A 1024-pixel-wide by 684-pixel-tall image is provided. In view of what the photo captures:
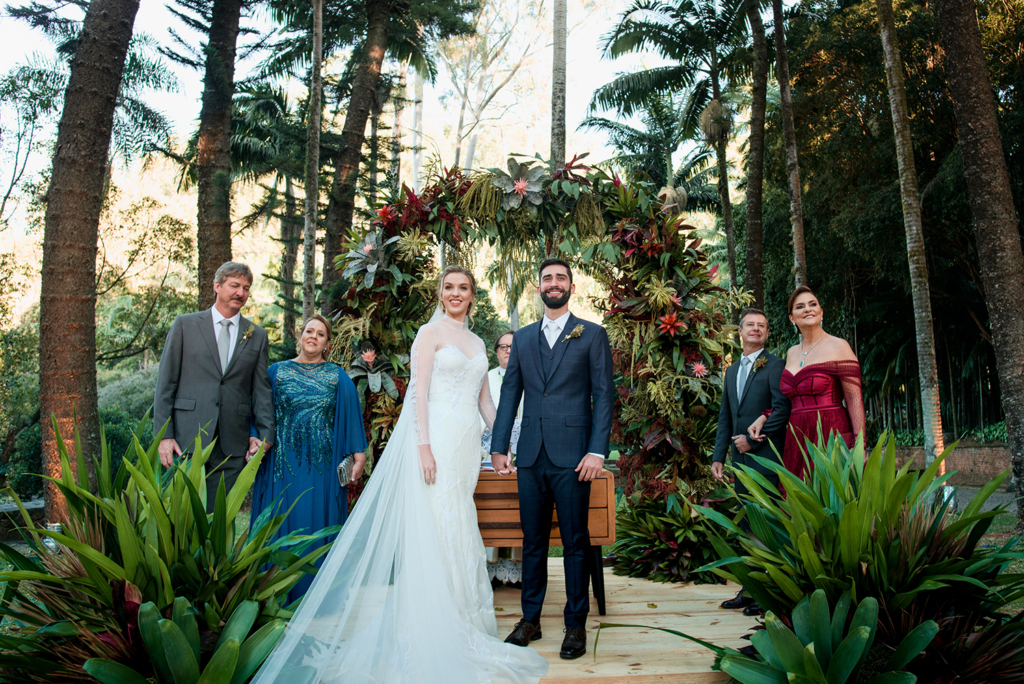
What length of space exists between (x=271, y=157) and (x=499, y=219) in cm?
1180

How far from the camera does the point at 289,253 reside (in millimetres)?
18297

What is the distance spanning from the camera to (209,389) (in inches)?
144

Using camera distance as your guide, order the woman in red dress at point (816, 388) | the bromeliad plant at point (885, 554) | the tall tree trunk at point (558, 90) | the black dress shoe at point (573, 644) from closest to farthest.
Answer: the bromeliad plant at point (885, 554) → the black dress shoe at point (573, 644) → the woman in red dress at point (816, 388) → the tall tree trunk at point (558, 90)

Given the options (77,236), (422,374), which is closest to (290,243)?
(77,236)

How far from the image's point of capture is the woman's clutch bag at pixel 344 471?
3941mm

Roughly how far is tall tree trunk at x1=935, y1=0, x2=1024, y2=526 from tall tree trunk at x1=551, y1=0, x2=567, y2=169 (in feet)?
16.1

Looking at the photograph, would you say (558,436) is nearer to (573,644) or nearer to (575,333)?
(575,333)

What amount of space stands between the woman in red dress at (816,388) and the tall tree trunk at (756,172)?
24.5 ft

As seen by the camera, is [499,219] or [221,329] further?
[499,219]

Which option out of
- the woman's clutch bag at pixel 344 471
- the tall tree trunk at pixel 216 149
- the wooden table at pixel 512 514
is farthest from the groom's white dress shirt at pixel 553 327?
the tall tree trunk at pixel 216 149

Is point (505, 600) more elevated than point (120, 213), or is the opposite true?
point (120, 213)

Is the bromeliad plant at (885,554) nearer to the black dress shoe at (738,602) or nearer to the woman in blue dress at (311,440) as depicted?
the black dress shoe at (738,602)

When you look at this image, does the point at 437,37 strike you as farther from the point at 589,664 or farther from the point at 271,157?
the point at 589,664

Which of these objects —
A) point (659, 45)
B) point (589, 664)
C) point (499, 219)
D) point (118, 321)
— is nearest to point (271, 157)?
point (118, 321)
